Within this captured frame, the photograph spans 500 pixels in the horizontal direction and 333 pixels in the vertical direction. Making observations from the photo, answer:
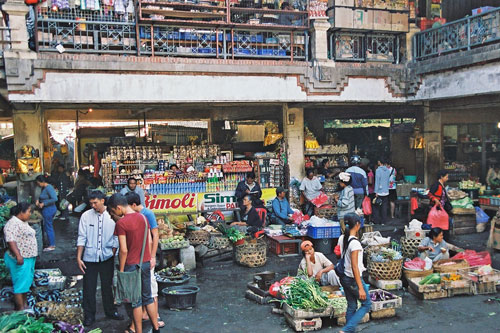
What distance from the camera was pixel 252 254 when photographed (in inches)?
380

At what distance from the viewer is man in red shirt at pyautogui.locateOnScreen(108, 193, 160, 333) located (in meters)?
6.07

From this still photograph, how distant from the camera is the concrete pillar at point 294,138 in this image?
14.1 meters

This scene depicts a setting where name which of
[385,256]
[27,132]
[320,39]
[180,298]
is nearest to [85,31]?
[27,132]

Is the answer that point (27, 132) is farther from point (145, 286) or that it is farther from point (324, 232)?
point (324, 232)

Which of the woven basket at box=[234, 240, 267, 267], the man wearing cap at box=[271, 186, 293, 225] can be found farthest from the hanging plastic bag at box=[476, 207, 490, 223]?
the woven basket at box=[234, 240, 267, 267]

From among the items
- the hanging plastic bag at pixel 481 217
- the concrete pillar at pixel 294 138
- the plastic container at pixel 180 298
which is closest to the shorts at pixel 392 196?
the hanging plastic bag at pixel 481 217

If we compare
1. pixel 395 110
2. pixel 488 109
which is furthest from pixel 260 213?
pixel 488 109

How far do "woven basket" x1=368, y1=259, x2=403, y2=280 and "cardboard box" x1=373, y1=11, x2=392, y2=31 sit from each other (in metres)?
7.98

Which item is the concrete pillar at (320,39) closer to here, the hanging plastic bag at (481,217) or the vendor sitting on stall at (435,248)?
the hanging plastic bag at (481,217)

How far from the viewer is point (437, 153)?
598 inches

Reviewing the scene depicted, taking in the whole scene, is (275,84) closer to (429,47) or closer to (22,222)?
(429,47)

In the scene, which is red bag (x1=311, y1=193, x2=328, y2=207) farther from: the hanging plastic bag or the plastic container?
the plastic container

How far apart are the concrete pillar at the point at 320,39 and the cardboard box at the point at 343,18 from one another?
0.45 metres

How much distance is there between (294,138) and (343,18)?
12.0 feet
